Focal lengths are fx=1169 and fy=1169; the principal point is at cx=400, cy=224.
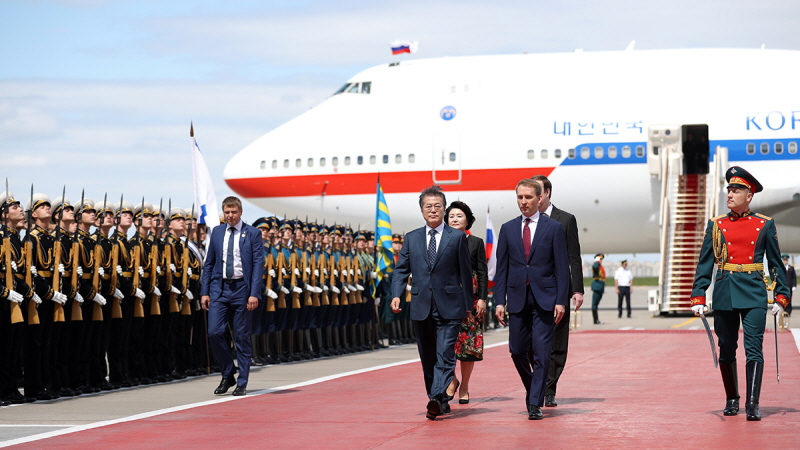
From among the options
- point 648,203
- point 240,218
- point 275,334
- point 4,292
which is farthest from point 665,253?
point 4,292

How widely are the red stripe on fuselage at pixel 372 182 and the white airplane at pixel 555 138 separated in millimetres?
26

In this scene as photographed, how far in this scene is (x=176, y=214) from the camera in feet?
37.8

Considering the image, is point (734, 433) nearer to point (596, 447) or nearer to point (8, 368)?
point (596, 447)

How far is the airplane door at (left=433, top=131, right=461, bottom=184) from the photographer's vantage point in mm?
24641

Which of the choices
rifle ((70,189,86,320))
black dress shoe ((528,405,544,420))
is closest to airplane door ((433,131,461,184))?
rifle ((70,189,86,320))

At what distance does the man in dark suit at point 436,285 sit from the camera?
8.09 m

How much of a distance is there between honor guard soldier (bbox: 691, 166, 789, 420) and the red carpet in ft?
1.29

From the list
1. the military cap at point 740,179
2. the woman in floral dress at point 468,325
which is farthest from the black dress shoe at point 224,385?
the military cap at point 740,179

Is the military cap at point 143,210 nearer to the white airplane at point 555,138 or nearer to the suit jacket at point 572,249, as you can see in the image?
the suit jacket at point 572,249

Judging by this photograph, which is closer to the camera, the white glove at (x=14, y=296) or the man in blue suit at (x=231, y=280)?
Result: the white glove at (x=14, y=296)

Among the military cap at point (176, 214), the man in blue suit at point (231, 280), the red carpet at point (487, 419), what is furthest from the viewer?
the military cap at point (176, 214)

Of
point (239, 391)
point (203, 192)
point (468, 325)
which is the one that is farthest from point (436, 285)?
point (203, 192)

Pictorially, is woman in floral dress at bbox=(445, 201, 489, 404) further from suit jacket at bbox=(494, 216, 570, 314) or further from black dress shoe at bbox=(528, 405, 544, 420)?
black dress shoe at bbox=(528, 405, 544, 420)

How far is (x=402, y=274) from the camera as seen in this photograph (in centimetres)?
838
